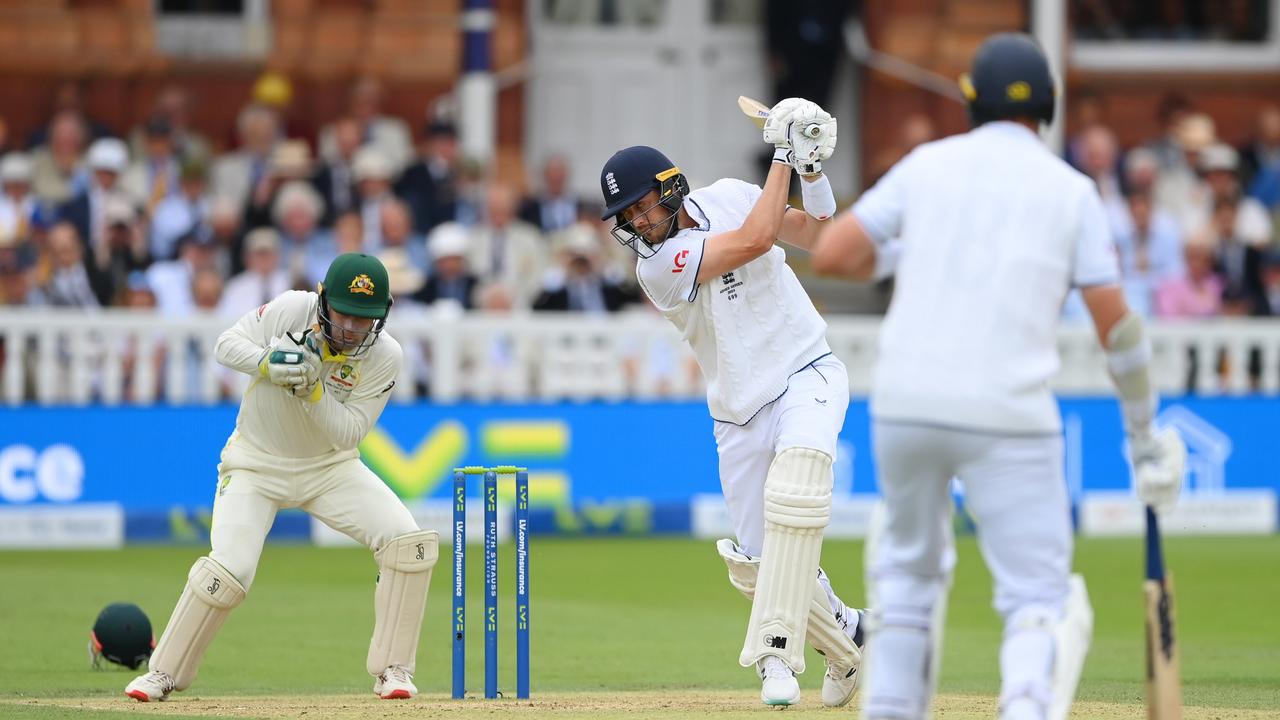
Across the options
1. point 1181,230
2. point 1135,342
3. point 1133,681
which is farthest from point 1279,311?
point 1135,342

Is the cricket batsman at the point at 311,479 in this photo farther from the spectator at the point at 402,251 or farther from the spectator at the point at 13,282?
the spectator at the point at 13,282

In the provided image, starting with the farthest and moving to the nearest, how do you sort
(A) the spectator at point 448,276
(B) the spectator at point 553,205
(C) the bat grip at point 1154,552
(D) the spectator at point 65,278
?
(B) the spectator at point 553,205, (A) the spectator at point 448,276, (D) the spectator at point 65,278, (C) the bat grip at point 1154,552

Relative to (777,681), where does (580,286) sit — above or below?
above

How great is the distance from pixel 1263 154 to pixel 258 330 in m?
12.3

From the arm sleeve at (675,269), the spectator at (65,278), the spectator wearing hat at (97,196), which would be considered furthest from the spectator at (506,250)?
the arm sleeve at (675,269)

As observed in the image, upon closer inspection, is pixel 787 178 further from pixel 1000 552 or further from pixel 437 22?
pixel 437 22

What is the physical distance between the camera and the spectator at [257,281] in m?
14.3

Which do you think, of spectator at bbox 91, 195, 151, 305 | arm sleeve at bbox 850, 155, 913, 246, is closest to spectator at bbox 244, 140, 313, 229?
spectator at bbox 91, 195, 151, 305

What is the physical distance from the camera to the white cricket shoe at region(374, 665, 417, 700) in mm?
7621

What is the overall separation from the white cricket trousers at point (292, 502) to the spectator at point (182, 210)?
768 centimetres

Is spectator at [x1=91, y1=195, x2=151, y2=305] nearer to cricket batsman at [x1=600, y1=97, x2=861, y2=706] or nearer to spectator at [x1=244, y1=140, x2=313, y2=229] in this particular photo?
spectator at [x1=244, y1=140, x2=313, y2=229]

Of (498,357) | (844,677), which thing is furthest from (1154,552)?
(498,357)

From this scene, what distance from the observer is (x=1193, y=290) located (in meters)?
16.0

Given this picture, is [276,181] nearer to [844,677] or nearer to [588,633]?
[588,633]
